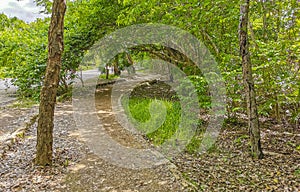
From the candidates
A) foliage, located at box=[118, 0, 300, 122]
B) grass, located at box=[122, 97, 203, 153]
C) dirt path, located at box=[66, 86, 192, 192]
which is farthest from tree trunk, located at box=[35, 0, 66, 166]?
foliage, located at box=[118, 0, 300, 122]

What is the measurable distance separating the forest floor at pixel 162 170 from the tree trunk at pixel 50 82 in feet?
0.78

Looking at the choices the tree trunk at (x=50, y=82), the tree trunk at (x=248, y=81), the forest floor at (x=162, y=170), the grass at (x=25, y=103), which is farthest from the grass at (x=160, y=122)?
the grass at (x=25, y=103)

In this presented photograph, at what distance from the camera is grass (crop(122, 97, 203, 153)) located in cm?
420

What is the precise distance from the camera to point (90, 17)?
276 inches

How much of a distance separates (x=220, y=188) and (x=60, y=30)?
7.88 ft

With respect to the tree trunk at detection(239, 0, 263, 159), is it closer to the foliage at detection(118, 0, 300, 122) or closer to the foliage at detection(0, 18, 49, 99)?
the foliage at detection(118, 0, 300, 122)

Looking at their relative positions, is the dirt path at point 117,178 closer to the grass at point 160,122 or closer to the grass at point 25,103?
the grass at point 160,122

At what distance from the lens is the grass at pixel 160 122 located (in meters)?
4.20

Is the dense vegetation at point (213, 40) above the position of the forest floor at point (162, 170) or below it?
above

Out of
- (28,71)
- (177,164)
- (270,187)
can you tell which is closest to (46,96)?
(177,164)

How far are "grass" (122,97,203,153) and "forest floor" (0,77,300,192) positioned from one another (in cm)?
30

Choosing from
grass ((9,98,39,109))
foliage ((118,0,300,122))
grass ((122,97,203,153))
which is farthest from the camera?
grass ((9,98,39,109))

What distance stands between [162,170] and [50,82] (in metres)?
1.64

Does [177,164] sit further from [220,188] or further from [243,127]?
[243,127]
